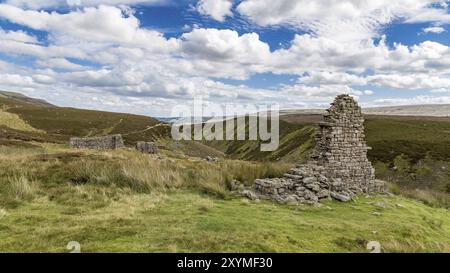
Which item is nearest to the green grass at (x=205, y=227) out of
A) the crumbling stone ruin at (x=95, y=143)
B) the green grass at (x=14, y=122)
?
the crumbling stone ruin at (x=95, y=143)

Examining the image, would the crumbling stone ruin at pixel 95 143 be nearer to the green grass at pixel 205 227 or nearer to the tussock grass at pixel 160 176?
the tussock grass at pixel 160 176

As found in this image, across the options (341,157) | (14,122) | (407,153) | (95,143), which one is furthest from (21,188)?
(14,122)

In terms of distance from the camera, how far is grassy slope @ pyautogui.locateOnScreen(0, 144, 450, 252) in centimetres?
899

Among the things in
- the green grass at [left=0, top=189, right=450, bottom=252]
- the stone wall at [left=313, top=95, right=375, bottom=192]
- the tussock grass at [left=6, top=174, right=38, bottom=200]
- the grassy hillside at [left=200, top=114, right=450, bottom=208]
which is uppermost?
the stone wall at [left=313, top=95, right=375, bottom=192]

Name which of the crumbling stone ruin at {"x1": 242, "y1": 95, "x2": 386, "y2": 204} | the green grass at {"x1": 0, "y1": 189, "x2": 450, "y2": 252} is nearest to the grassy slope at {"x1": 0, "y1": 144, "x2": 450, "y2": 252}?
the green grass at {"x1": 0, "y1": 189, "x2": 450, "y2": 252}

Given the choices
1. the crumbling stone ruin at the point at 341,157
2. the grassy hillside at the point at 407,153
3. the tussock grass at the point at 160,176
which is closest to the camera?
the tussock grass at the point at 160,176

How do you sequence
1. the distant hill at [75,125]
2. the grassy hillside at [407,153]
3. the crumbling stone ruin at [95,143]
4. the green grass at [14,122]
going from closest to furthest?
the crumbling stone ruin at [95,143] < the grassy hillside at [407,153] < the green grass at [14,122] < the distant hill at [75,125]

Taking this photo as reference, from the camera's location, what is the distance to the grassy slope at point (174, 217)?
8.99 m

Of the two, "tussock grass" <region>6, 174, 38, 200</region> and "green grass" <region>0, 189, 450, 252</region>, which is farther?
"tussock grass" <region>6, 174, 38, 200</region>

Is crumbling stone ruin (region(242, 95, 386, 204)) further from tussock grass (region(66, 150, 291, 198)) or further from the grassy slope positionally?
tussock grass (region(66, 150, 291, 198))

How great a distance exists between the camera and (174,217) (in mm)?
11234

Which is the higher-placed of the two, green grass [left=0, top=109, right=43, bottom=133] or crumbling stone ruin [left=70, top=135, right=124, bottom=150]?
green grass [left=0, top=109, right=43, bottom=133]

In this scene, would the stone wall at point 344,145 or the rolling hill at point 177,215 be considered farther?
the stone wall at point 344,145
